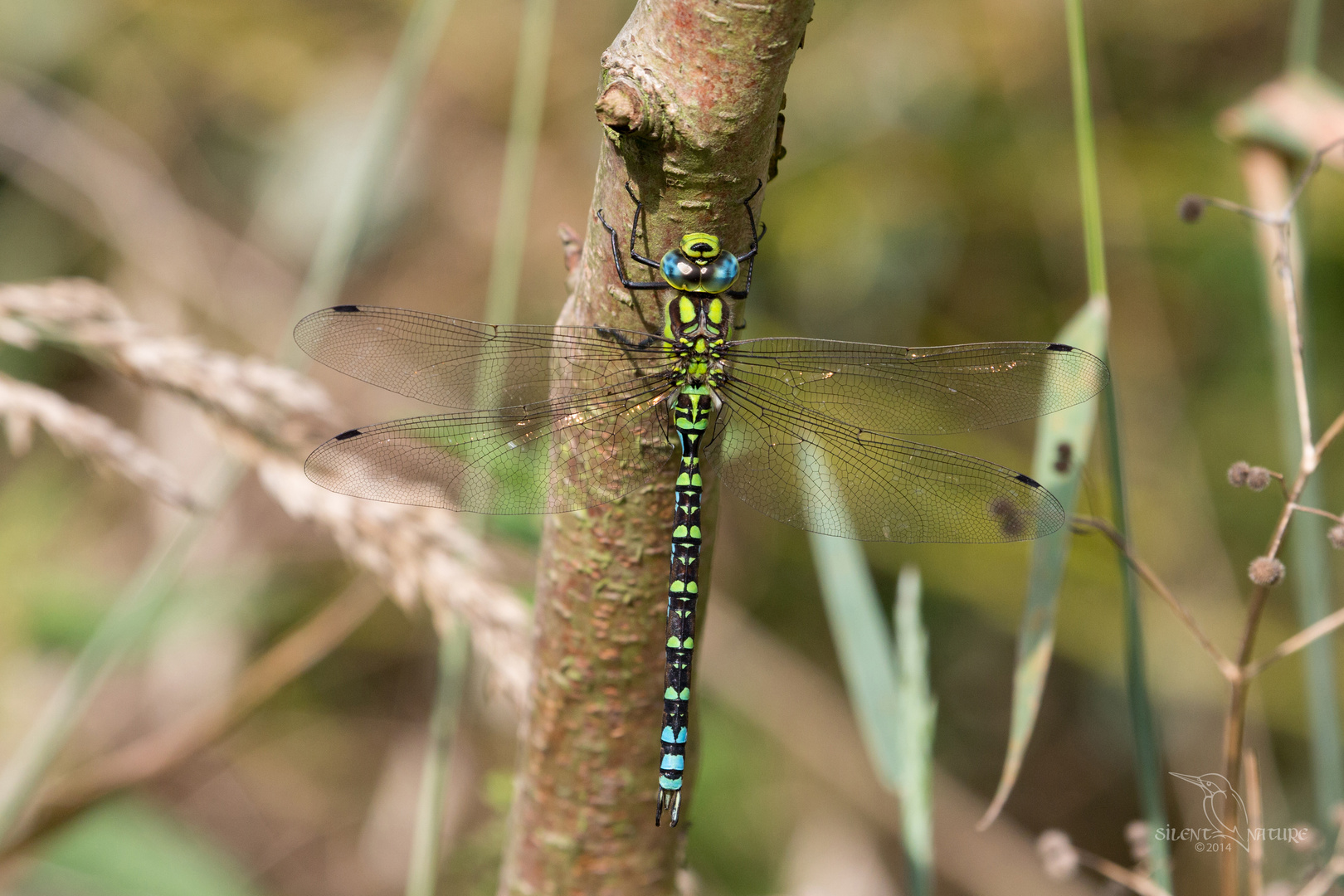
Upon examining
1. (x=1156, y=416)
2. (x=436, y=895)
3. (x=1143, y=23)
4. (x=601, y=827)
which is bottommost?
(x=436, y=895)

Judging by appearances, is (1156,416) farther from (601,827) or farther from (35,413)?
(35,413)

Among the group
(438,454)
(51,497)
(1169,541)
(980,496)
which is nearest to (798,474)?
(980,496)

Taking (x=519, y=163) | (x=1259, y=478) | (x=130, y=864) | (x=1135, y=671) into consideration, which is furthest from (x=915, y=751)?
(x=130, y=864)

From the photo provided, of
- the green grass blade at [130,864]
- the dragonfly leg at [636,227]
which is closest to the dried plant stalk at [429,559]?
the dragonfly leg at [636,227]

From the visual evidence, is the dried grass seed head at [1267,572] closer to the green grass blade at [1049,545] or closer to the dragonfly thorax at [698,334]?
the green grass blade at [1049,545]

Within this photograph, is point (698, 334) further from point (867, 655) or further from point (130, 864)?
point (130, 864)
